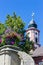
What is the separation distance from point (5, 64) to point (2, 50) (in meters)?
0.72

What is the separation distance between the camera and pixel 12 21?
27078 millimetres

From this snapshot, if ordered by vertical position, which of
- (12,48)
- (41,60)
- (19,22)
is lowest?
(12,48)

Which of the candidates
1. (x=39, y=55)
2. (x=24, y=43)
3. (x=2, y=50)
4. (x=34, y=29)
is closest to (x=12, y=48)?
(x=2, y=50)

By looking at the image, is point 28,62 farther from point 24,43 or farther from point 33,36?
point 33,36

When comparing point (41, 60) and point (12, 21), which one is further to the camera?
point (12, 21)

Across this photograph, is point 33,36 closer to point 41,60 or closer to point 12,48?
point 41,60

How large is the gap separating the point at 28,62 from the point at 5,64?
3.90ft

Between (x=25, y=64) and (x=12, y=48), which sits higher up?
(x=12, y=48)

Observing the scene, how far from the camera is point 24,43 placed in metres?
26.2

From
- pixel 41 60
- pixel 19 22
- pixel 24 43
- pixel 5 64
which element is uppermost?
pixel 19 22

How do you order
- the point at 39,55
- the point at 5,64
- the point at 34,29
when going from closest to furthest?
the point at 5,64 → the point at 39,55 → the point at 34,29

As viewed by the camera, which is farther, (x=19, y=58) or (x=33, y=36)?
(x=33, y=36)

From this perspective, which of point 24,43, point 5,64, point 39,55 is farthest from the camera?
point 24,43

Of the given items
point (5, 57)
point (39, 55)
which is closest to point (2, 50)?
A: point (5, 57)
